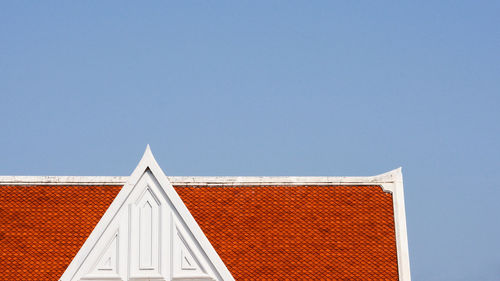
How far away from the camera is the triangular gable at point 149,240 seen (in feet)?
78.0

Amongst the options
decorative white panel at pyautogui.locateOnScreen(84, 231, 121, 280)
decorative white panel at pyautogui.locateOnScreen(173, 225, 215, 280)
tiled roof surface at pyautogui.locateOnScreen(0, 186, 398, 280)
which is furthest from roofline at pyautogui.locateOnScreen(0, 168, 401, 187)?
decorative white panel at pyautogui.locateOnScreen(84, 231, 121, 280)

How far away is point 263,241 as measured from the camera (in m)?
30.4

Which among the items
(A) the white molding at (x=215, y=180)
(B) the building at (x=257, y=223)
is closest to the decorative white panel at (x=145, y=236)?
(B) the building at (x=257, y=223)

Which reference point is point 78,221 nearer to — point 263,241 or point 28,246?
point 28,246

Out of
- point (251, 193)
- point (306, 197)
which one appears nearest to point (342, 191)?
point (306, 197)

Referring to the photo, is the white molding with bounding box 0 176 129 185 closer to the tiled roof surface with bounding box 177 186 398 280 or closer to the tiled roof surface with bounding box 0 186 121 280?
the tiled roof surface with bounding box 0 186 121 280

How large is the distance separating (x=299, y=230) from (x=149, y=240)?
8.44m

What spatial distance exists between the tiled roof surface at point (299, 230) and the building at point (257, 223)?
0.13ft

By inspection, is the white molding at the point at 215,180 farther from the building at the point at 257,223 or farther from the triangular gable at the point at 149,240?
the triangular gable at the point at 149,240

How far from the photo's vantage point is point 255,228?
101 ft

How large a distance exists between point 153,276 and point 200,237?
1881 millimetres

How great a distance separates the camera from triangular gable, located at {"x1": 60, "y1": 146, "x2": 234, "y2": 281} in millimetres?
23766

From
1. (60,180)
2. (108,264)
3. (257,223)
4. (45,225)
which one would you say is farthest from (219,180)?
(108,264)

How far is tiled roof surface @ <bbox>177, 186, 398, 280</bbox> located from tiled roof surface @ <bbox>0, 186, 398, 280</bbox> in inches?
1.5
